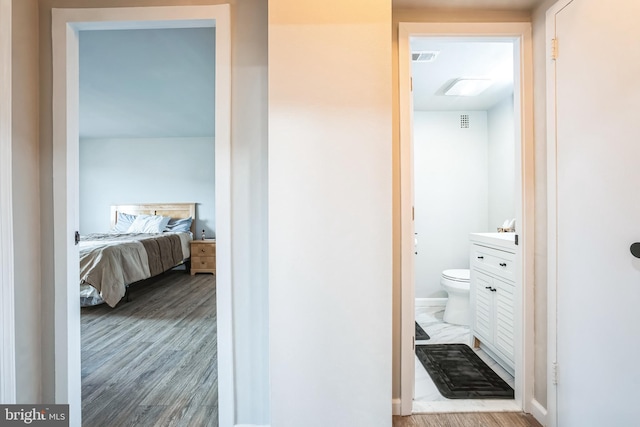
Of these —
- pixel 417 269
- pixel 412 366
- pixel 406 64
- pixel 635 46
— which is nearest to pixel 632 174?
pixel 635 46

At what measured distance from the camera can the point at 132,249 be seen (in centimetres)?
382

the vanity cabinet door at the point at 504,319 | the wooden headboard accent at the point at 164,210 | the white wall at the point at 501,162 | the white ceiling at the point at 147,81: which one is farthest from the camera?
the wooden headboard accent at the point at 164,210

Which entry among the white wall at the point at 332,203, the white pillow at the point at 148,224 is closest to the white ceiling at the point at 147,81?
the white wall at the point at 332,203

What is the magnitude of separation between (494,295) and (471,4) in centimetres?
183

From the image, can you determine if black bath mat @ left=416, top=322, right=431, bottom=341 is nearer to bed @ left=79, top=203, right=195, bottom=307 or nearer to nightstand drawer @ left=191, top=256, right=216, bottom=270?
bed @ left=79, top=203, right=195, bottom=307

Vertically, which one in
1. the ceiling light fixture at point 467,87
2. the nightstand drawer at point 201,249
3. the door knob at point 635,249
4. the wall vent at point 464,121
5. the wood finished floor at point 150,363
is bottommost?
the wood finished floor at point 150,363

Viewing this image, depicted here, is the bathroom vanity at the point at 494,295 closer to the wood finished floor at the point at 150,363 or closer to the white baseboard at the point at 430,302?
the white baseboard at the point at 430,302

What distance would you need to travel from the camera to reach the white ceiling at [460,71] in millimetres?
2168

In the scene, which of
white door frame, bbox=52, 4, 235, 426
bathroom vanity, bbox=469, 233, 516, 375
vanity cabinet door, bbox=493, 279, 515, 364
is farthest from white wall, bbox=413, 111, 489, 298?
white door frame, bbox=52, 4, 235, 426

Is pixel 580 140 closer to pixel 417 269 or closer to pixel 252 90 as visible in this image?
pixel 252 90

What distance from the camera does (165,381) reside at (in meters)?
1.97

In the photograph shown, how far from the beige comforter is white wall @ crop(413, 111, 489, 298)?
3.47 m

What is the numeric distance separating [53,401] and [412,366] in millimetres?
1846

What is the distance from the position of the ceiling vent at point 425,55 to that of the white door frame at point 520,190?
58 centimetres
